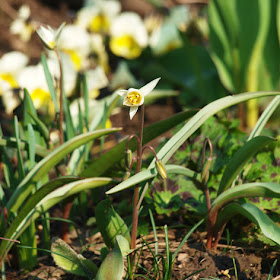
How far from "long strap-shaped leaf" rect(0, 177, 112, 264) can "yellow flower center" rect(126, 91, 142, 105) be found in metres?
0.33

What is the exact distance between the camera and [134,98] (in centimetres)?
120

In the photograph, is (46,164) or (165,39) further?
(165,39)

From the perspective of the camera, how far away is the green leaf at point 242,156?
→ 4.26ft

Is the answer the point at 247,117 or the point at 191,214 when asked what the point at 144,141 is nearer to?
the point at 191,214

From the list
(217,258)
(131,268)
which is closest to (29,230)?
(131,268)

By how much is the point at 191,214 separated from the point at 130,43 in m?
1.88

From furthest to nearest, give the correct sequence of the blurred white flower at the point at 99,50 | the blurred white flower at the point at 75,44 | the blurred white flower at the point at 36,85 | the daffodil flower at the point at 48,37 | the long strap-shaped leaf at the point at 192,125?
the blurred white flower at the point at 99,50, the blurred white flower at the point at 75,44, the blurred white flower at the point at 36,85, the daffodil flower at the point at 48,37, the long strap-shaped leaf at the point at 192,125

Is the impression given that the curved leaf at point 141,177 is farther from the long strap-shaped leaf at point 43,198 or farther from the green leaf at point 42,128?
the green leaf at point 42,128

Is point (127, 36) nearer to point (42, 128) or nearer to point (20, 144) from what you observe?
point (42, 128)

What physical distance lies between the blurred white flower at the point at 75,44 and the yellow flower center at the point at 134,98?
5.79 feet

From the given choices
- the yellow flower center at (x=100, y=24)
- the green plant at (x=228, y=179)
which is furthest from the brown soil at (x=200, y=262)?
the yellow flower center at (x=100, y=24)

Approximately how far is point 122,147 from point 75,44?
158 cm

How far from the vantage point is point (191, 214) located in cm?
166

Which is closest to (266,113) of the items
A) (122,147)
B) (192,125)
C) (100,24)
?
(192,125)
